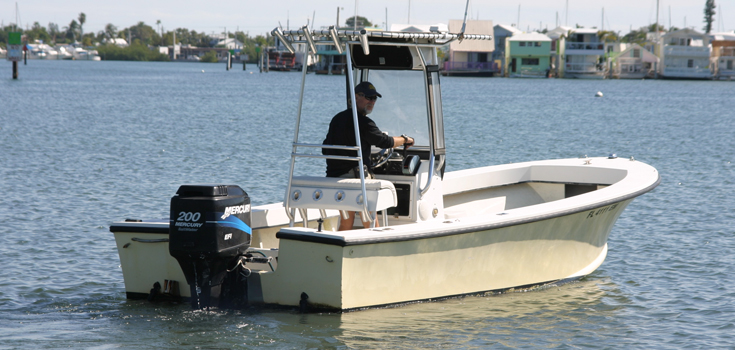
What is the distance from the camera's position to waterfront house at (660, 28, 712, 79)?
89375mm

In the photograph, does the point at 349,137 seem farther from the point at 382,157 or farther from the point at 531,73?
the point at 531,73

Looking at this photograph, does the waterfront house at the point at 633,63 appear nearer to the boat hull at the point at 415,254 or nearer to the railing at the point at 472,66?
the railing at the point at 472,66

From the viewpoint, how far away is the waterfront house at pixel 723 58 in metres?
91.3

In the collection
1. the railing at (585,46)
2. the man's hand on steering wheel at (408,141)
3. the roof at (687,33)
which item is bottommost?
the man's hand on steering wheel at (408,141)

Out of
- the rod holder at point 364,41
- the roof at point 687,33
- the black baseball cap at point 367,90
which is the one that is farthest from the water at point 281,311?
the roof at point 687,33

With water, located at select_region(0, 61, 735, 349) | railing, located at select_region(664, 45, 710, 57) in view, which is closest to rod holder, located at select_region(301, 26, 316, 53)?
water, located at select_region(0, 61, 735, 349)

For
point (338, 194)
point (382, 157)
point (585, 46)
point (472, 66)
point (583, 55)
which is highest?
point (585, 46)

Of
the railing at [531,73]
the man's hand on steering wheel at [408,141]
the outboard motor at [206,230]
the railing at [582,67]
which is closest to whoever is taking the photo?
the outboard motor at [206,230]

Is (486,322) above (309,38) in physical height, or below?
below

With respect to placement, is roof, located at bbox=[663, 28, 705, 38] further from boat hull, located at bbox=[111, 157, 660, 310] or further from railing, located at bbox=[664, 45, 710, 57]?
boat hull, located at bbox=[111, 157, 660, 310]

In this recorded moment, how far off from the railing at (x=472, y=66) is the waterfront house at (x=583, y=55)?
335 inches

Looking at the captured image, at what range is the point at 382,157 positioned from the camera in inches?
280

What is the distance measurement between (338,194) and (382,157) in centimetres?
82

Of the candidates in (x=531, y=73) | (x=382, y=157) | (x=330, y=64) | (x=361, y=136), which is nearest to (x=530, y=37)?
(x=531, y=73)
